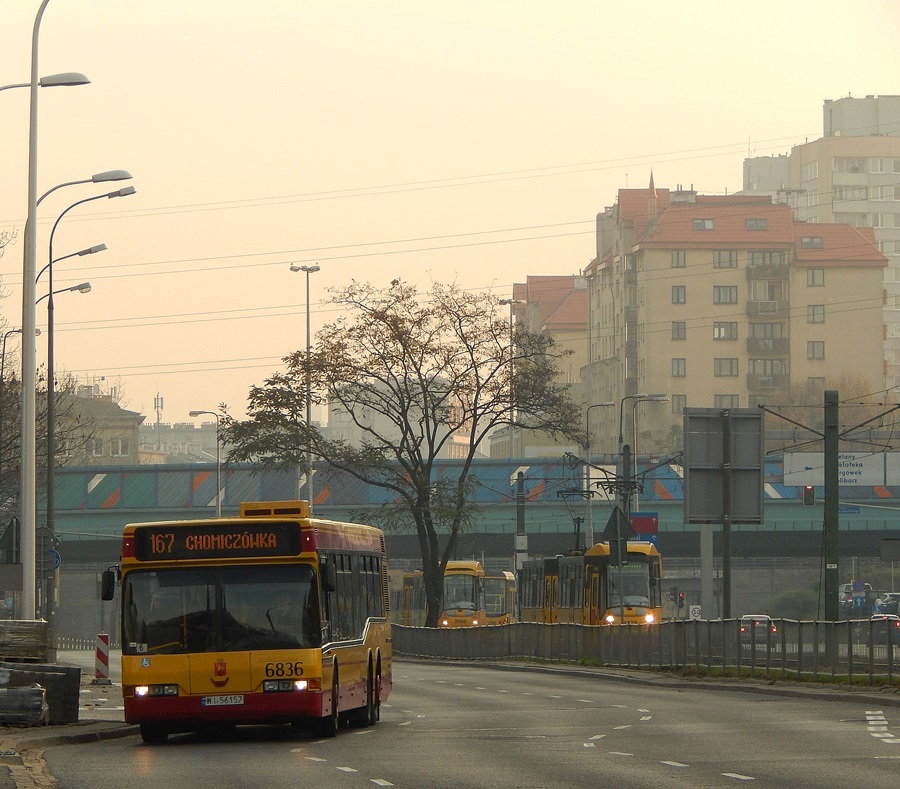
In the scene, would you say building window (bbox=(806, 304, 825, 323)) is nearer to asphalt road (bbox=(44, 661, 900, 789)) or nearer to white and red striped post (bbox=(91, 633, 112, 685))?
white and red striped post (bbox=(91, 633, 112, 685))

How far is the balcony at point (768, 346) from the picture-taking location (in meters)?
160

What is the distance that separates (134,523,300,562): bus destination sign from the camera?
780 inches

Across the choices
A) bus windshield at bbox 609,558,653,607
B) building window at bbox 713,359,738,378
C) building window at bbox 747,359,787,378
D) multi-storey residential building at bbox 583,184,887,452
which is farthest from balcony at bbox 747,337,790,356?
bus windshield at bbox 609,558,653,607

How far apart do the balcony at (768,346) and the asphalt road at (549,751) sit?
133939 millimetres

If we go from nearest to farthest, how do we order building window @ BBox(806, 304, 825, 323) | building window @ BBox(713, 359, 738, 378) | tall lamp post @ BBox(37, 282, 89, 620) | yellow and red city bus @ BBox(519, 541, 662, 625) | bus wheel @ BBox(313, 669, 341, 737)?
bus wheel @ BBox(313, 669, 341, 737) < tall lamp post @ BBox(37, 282, 89, 620) < yellow and red city bus @ BBox(519, 541, 662, 625) < building window @ BBox(806, 304, 825, 323) < building window @ BBox(713, 359, 738, 378)

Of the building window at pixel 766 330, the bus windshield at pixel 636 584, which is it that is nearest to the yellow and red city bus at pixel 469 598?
the bus windshield at pixel 636 584

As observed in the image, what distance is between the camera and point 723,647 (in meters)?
32.9

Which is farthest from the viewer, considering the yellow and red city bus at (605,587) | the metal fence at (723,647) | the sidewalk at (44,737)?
the yellow and red city bus at (605,587)

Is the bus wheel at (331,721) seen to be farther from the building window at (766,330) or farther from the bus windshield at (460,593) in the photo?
the building window at (766,330)

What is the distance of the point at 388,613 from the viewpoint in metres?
25.5

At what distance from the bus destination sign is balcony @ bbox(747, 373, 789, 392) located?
143 meters

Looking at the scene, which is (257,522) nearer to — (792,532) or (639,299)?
(792,532)

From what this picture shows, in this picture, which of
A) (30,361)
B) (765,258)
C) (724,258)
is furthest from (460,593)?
(765,258)

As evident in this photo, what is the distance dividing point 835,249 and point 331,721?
475ft
